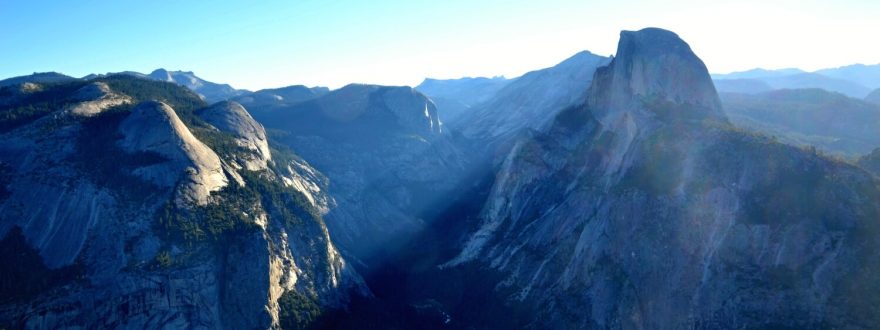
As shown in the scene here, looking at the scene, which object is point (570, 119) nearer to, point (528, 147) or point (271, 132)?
point (528, 147)

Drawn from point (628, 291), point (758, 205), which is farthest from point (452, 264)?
point (758, 205)

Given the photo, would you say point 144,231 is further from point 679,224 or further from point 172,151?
point 679,224

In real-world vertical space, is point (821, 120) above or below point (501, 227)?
above

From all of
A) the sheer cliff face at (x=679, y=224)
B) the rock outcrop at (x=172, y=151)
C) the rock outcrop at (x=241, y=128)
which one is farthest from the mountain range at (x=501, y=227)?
the rock outcrop at (x=241, y=128)

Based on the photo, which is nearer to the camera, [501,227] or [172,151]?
[172,151]

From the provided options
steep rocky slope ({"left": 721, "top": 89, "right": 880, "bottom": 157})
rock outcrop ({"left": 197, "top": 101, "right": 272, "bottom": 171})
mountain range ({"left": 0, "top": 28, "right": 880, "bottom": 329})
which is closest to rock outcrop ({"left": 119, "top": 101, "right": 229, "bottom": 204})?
mountain range ({"left": 0, "top": 28, "right": 880, "bottom": 329})

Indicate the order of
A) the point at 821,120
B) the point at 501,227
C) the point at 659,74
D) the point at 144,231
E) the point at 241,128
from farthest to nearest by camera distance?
the point at 821,120 → the point at 241,128 → the point at 501,227 → the point at 659,74 → the point at 144,231

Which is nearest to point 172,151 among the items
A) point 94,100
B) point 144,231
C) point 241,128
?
point 144,231
